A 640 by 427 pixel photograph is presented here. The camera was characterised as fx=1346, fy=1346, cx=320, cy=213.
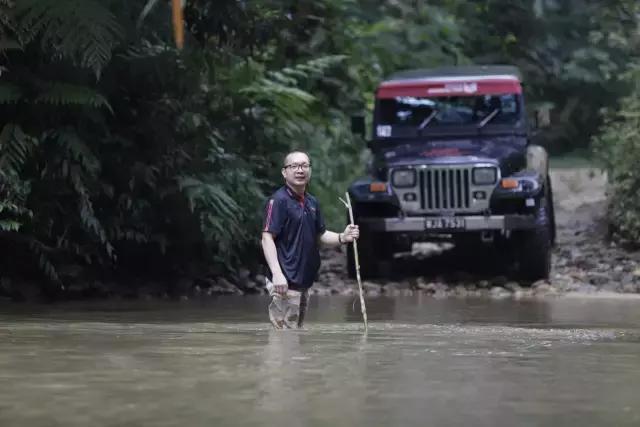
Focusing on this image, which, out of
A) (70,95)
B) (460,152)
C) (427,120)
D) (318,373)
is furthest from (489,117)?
(318,373)

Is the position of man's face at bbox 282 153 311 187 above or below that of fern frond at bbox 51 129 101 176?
below

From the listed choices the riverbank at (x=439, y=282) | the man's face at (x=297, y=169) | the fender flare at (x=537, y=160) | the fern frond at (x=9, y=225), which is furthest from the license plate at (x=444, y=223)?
the man's face at (x=297, y=169)

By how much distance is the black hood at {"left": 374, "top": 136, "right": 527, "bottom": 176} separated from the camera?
15422 mm

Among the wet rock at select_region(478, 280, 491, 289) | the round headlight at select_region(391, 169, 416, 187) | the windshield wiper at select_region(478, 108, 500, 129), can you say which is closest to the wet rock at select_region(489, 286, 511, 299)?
the wet rock at select_region(478, 280, 491, 289)

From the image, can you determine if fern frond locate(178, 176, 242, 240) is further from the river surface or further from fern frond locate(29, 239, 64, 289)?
the river surface

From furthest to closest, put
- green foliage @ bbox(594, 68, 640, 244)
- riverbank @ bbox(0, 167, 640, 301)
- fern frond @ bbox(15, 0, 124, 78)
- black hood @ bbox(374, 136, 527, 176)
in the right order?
green foliage @ bbox(594, 68, 640, 244)
black hood @ bbox(374, 136, 527, 176)
riverbank @ bbox(0, 167, 640, 301)
fern frond @ bbox(15, 0, 124, 78)

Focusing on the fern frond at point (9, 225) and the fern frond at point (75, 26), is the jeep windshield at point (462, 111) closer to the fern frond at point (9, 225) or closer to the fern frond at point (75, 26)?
the fern frond at point (75, 26)

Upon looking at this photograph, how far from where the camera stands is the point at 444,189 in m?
15.4

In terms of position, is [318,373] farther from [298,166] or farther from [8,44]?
[8,44]

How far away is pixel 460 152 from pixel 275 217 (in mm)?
7084

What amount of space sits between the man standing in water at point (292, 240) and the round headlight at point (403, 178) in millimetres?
6452

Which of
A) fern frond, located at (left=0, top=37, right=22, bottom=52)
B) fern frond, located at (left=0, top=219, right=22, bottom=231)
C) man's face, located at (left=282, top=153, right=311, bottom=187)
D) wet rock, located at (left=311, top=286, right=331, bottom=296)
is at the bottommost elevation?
wet rock, located at (left=311, top=286, right=331, bottom=296)

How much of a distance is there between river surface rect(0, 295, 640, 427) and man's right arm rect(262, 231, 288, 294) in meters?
0.31

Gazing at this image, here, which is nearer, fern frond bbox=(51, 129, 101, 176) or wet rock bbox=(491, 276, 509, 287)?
fern frond bbox=(51, 129, 101, 176)
